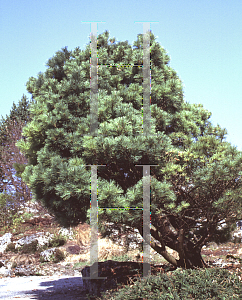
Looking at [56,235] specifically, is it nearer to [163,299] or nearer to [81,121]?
[81,121]

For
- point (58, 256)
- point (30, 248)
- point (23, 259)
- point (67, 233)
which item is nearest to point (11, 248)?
point (30, 248)

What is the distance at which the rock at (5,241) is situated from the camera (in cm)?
1247

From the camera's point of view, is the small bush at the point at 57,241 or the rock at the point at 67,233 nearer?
the small bush at the point at 57,241

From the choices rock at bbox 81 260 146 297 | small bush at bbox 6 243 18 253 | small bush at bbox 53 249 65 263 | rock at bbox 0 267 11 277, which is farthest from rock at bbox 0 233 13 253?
rock at bbox 81 260 146 297

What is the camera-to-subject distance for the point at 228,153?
16.0 feet

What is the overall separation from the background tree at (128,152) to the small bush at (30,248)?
729cm

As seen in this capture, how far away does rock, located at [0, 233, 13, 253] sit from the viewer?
40.9 ft

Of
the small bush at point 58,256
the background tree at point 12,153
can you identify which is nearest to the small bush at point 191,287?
the small bush at point 58,256

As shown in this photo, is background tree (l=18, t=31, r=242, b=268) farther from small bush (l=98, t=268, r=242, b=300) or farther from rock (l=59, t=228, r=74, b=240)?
rock (l=59, t=228, r=74, b=240)

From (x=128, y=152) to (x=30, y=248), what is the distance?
950 centimetres

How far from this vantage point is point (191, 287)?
3.77 m

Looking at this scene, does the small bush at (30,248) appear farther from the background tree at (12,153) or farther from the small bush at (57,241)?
the background tree at (12,153)

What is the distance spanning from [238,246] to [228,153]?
27.6 ft

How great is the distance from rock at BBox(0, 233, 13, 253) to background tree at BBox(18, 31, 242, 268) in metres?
8.04
